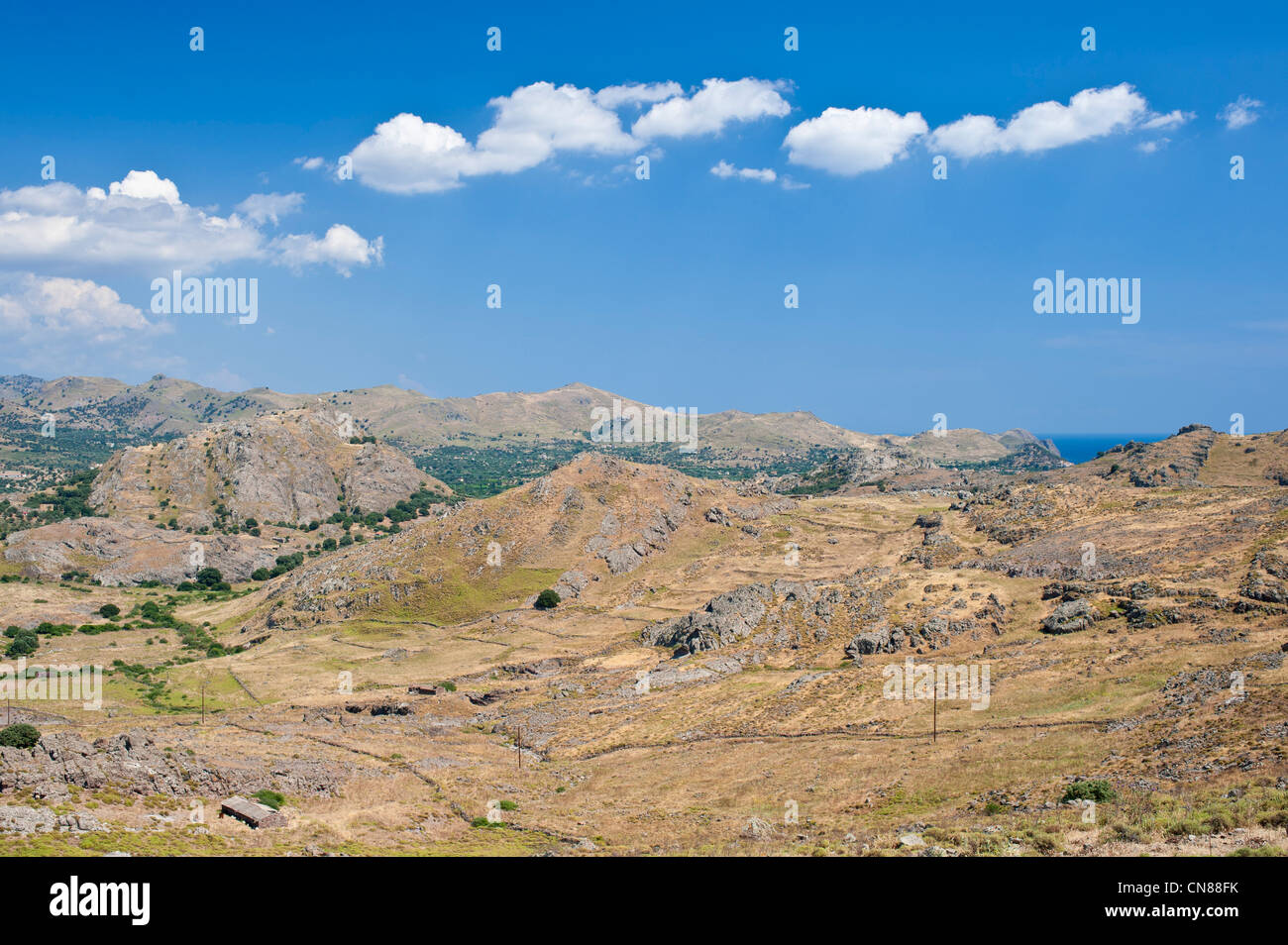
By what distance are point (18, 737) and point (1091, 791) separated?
190 ft

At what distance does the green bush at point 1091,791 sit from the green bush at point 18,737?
56.1 meters

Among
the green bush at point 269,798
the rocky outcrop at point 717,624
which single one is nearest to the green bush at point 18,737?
the green bush at point 269,798

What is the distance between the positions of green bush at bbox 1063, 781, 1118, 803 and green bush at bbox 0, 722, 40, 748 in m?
56.1

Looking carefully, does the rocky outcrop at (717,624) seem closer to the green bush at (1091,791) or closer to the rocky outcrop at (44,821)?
the green bush at (1091,791)

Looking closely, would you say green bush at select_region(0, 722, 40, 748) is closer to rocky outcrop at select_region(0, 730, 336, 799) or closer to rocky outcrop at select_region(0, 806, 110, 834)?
rocky outcrop at select_region(0, 730, 336, 799)

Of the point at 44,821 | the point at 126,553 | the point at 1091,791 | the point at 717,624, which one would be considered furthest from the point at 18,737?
the point at 126,553

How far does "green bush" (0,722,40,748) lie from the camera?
4309 centimetres

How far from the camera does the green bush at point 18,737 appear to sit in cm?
4309

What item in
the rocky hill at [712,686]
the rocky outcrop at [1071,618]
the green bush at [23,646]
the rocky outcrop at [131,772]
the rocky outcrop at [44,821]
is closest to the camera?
the rocky outcrop at [44,821]
